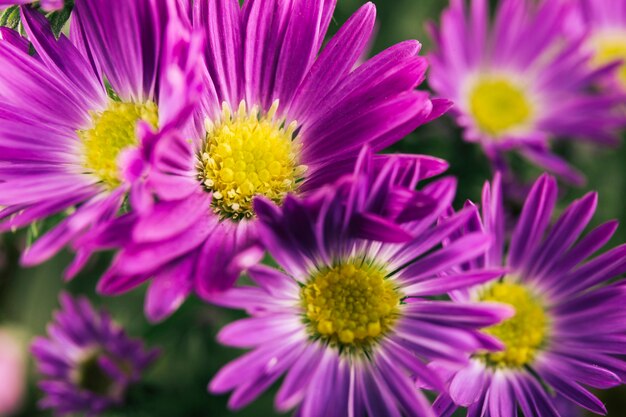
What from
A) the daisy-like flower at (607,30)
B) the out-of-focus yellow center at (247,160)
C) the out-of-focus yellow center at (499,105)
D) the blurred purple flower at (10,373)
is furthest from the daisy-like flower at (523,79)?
the blurred purple flower at (10,373)

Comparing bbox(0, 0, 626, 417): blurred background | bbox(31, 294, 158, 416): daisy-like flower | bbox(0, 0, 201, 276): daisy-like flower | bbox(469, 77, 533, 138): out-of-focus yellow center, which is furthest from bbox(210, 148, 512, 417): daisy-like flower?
bbox(469, 77, 533, 138): out-of-focus yellow center

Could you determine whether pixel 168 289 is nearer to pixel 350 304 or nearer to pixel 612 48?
pixel 350 304

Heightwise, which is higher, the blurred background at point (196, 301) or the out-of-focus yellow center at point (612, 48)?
the out-of-focus yellow center at point (612, 48)

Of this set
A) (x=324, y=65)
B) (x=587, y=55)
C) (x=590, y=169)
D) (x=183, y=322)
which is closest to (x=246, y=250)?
(x=324, y=65)

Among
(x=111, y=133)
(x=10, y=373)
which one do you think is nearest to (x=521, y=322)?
(x=111, y=133)

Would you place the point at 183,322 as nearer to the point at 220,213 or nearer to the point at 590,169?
the point at 220,213

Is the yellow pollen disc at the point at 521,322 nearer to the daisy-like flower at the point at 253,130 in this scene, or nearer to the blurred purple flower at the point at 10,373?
the daisy-like flower at the point at 253,130
